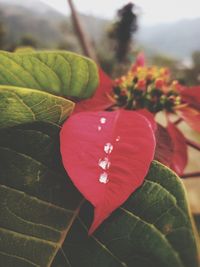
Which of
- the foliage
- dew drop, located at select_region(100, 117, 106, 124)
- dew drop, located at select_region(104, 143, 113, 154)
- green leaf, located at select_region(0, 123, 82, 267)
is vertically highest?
dew drop, located at select_region(100, 117, 106, 124)

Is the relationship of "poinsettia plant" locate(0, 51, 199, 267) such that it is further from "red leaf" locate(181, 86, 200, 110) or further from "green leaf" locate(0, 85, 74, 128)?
"red leaf" locate(181, 86, 200, 110)

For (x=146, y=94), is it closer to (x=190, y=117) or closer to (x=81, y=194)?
(x=190, y=117)

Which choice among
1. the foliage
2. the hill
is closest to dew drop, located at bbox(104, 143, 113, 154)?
the foliage

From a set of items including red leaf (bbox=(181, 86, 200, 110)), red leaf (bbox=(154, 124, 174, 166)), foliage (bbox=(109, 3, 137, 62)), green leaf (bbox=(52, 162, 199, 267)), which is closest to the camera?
green leaf (bbox=(52, 162, 199, 267))

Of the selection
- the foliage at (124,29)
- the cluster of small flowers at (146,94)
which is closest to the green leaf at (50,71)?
the cluster of small flowers at (146,94)

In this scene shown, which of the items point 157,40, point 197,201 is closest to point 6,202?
point 197,201

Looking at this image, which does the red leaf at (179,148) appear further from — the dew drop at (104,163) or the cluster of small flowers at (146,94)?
the dew drop at (104,163)
